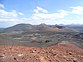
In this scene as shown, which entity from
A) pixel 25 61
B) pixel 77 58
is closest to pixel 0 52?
pixel 25 61

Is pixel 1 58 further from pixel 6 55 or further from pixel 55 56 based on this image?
pixel 55 56

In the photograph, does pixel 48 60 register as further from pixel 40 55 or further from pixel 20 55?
pixel 20 55

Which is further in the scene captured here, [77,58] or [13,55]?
[77,58]

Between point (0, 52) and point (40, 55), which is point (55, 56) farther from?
point (0, 52)

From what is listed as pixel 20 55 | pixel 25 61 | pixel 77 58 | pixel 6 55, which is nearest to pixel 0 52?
pixel 6 55

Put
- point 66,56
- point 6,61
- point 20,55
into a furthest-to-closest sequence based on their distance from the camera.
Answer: point 66,56 < point 20,55 < point 6,61

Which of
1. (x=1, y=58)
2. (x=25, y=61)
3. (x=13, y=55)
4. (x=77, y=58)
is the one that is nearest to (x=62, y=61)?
(x=77, y=58)

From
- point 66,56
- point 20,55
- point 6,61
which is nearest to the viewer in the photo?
point 6,61

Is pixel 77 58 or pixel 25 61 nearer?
pixel 25 61
